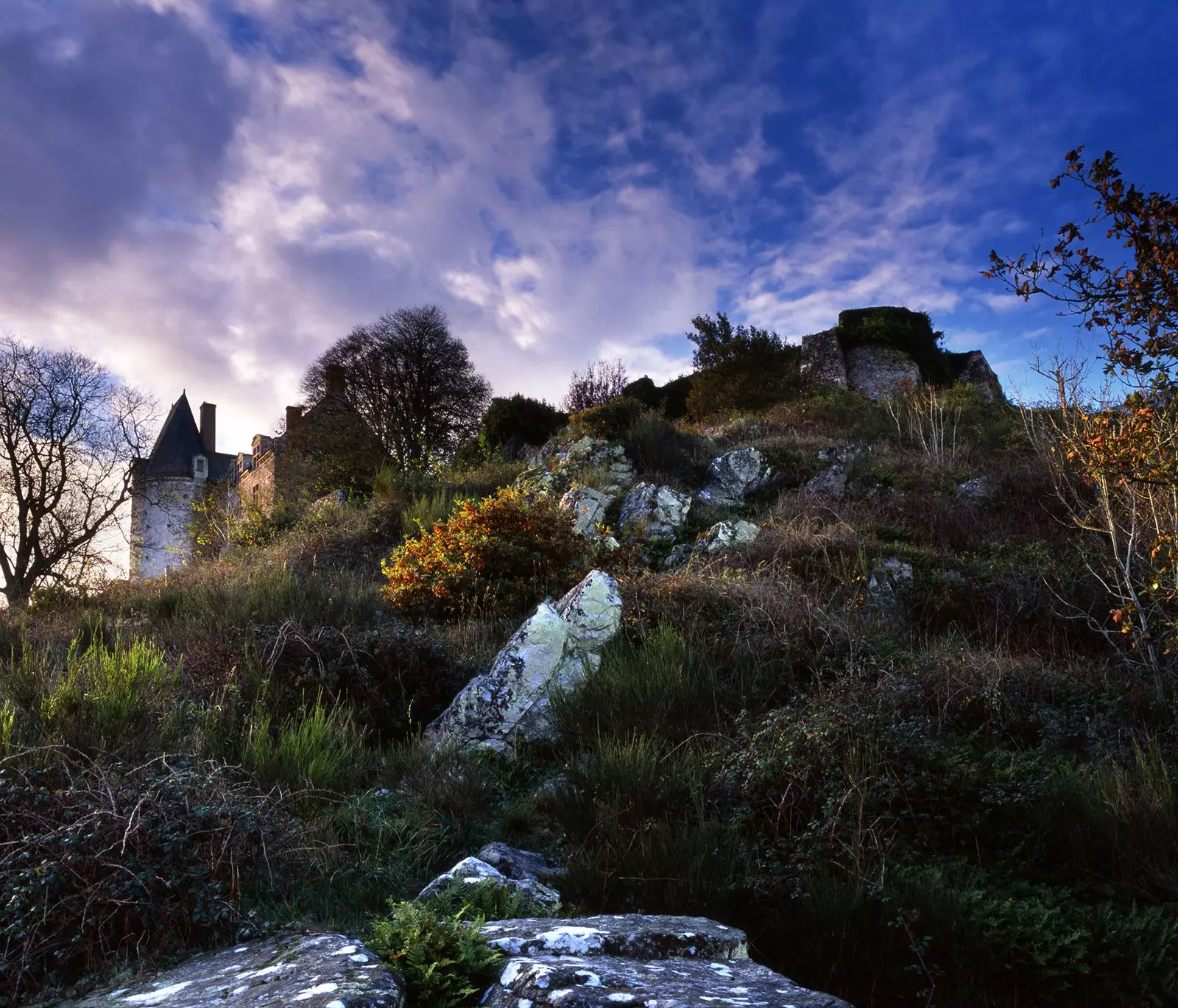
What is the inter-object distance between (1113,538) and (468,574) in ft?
19.7

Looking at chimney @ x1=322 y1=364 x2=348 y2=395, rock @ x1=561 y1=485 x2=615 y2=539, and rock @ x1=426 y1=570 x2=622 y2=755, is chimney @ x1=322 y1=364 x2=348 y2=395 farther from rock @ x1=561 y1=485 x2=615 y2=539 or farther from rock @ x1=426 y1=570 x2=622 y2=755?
rock @ x1=426 y1=570 x2=622 y2=755

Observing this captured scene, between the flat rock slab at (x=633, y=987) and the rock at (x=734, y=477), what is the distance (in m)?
11.4

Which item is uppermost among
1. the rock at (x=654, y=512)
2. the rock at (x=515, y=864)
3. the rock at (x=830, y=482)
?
the rock at (x=830, y=482)

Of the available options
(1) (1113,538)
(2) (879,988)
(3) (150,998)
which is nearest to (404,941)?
(3) (150,998)

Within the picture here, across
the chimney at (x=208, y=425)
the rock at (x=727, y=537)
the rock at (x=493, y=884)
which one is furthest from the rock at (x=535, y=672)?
the chimney at (x=208, y=425)

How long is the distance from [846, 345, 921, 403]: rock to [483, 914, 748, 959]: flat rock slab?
29265mm

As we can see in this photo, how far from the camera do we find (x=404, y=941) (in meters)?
2.11

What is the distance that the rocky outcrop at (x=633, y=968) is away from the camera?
1.69 metres

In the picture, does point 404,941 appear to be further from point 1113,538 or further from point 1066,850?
point 1113,538

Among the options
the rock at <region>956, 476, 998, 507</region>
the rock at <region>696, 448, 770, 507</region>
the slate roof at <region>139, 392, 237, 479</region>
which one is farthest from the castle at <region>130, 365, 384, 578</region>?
the rock at <region>956, 476, 998, 507</region>

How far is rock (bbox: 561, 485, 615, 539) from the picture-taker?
12102 millimetres

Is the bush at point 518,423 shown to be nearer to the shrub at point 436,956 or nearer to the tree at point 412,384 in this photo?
the tree at point 412,384

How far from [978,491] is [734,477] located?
385 centimetres

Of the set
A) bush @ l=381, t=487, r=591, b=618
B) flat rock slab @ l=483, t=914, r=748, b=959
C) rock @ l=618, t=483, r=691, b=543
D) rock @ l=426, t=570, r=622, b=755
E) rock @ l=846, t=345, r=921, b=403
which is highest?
rock @ l=846, t=345, r=921, b=403
